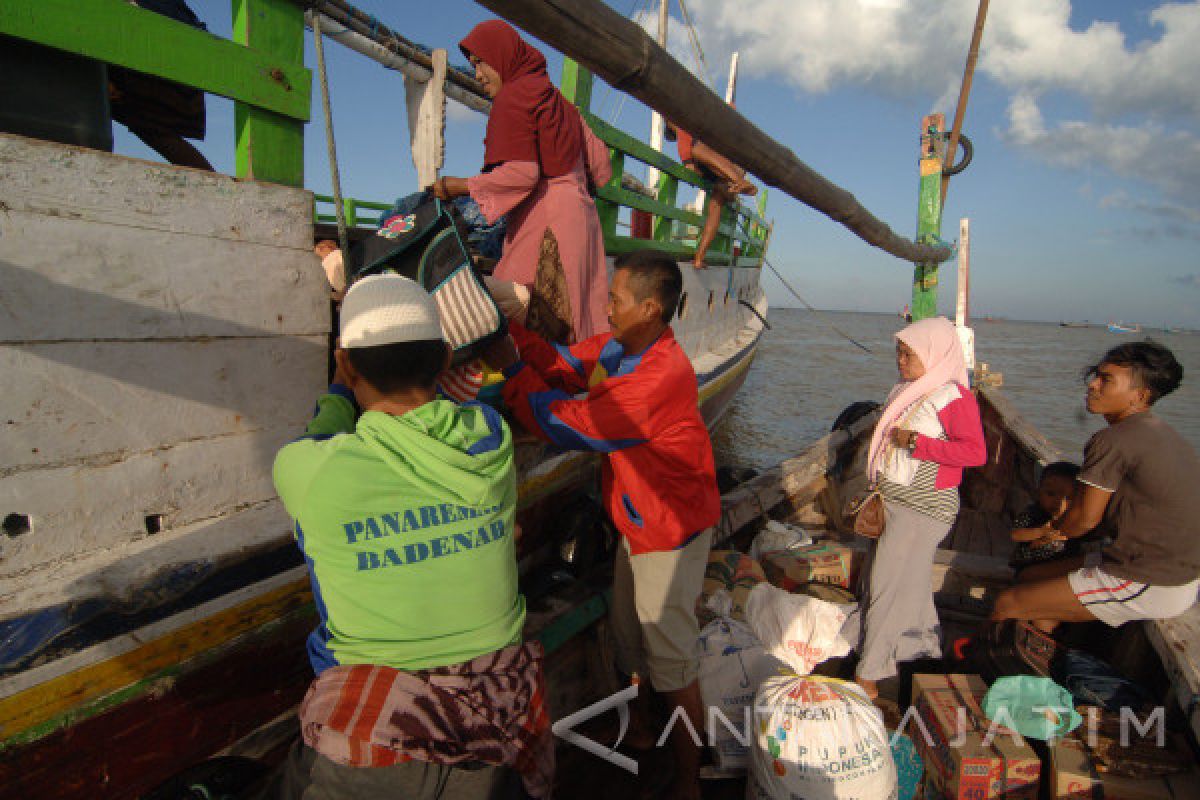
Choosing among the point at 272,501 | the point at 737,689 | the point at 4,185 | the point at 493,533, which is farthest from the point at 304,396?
the point at 737,689

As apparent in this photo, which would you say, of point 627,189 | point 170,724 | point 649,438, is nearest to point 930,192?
point 627,189

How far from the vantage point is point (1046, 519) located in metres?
3.93

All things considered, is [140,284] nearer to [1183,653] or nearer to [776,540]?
[1183,653]

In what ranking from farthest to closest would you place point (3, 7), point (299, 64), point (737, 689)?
point (737, 689) < point (299, 64) < point (3, 7)

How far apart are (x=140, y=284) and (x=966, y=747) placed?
3.36 m

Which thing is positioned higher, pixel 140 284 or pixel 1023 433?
pixel 140 284

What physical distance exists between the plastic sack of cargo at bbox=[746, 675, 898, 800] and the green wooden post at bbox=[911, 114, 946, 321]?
6.78 metres

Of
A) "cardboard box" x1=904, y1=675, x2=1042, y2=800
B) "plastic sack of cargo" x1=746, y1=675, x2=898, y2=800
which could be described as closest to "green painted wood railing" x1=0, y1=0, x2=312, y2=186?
"plastic sack of cargo" x1=746, y1=675, x2=898, y2=800

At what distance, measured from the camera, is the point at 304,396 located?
6.98 feet

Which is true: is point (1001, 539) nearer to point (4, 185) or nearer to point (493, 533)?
point (493, 533)

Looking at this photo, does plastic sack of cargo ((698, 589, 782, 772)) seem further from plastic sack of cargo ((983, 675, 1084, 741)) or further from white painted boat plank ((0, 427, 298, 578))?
white painted boat plank ((0, 427, 298, 578))

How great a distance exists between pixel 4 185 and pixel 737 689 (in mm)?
3075

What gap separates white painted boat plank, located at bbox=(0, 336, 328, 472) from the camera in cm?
154

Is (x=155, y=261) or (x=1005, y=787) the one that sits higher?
(x=155, y=261)
